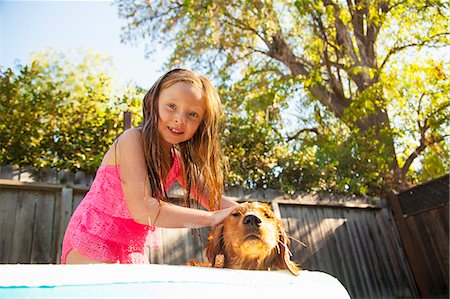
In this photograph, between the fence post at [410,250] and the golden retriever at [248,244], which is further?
the fence post at [410,250]

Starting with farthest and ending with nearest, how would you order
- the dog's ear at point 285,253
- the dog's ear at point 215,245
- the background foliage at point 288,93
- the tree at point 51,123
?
the background foliage at point 288,93 → the tree at point 51,123 → the dog's ear at point 215,245 → the dog's ear at point 285,253

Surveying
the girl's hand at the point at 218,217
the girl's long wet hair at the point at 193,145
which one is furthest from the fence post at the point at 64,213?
the girl's hand at the point at 218,217

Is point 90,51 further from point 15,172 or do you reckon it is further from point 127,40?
point 15,172

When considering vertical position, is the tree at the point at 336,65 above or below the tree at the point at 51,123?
above

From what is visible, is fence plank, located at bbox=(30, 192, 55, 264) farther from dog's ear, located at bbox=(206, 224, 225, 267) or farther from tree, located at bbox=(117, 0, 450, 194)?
tree, located at bbox=(117, 0, 450, 194)

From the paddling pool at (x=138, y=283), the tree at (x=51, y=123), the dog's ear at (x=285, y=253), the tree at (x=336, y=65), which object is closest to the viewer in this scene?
the paddling pool at (x=138, y=283)

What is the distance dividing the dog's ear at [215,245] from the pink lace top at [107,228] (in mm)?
229

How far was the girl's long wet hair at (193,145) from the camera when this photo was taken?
141cm

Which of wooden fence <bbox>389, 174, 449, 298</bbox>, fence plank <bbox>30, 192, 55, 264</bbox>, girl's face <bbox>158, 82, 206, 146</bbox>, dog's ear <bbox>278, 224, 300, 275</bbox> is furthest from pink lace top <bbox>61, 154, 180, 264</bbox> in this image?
wooden fence <bbox>389, 174, 449, 298</bbox>

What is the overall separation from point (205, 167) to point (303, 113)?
6.98 metres

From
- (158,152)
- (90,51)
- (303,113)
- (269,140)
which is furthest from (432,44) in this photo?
(90,51)

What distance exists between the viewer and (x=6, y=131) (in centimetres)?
369

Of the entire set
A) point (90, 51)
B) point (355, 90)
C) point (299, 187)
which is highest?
point (90, 51)

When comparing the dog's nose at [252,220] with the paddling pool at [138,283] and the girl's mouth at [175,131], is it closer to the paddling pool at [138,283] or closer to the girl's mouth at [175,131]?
the paddling pool at [138,283]
